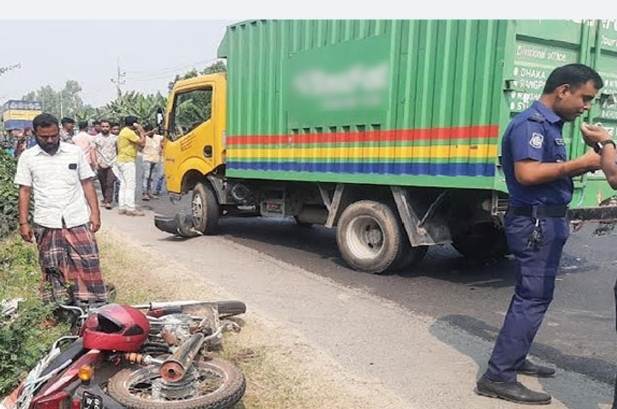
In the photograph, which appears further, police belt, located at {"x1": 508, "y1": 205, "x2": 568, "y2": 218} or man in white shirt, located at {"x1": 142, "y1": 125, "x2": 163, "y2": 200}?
man in white shirt, located at {"x1": 142, "y1": 125, "x2": 163, "y2": 200}

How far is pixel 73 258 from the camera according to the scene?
14.9 feet

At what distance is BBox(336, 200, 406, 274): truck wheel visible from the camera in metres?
6.21

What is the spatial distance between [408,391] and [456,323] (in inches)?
59.0

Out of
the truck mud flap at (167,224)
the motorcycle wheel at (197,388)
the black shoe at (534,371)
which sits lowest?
the black shoe at (534,371)

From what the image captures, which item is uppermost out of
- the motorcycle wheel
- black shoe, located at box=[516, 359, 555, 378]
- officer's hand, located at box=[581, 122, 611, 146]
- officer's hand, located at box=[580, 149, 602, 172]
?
officer's hand, located at box=[581, 122, 611, 146]

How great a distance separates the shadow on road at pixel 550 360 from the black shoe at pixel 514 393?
149 millimetres

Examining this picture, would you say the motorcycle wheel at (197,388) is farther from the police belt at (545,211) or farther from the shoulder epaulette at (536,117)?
the shoulder epaulette at (536,117)

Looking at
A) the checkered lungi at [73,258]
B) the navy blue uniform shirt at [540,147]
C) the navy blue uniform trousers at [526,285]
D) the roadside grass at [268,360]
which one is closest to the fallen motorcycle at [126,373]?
the roadside grass at [268,360]

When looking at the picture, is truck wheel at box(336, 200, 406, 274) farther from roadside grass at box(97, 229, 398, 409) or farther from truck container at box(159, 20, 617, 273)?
roadside grass at box(97, 229, 398, 409)

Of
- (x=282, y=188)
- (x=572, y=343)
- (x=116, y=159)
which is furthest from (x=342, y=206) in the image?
(x=116, y=159)

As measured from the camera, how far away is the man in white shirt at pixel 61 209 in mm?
4391

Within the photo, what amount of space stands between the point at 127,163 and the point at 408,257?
5.67 meters

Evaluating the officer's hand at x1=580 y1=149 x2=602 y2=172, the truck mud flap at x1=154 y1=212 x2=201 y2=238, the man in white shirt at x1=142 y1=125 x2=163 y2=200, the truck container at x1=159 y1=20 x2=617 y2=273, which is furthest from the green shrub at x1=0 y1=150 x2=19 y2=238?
the officer's hand at x1=580 y1=149 x2=602 y2=172

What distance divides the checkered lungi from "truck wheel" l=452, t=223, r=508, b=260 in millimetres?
3888
